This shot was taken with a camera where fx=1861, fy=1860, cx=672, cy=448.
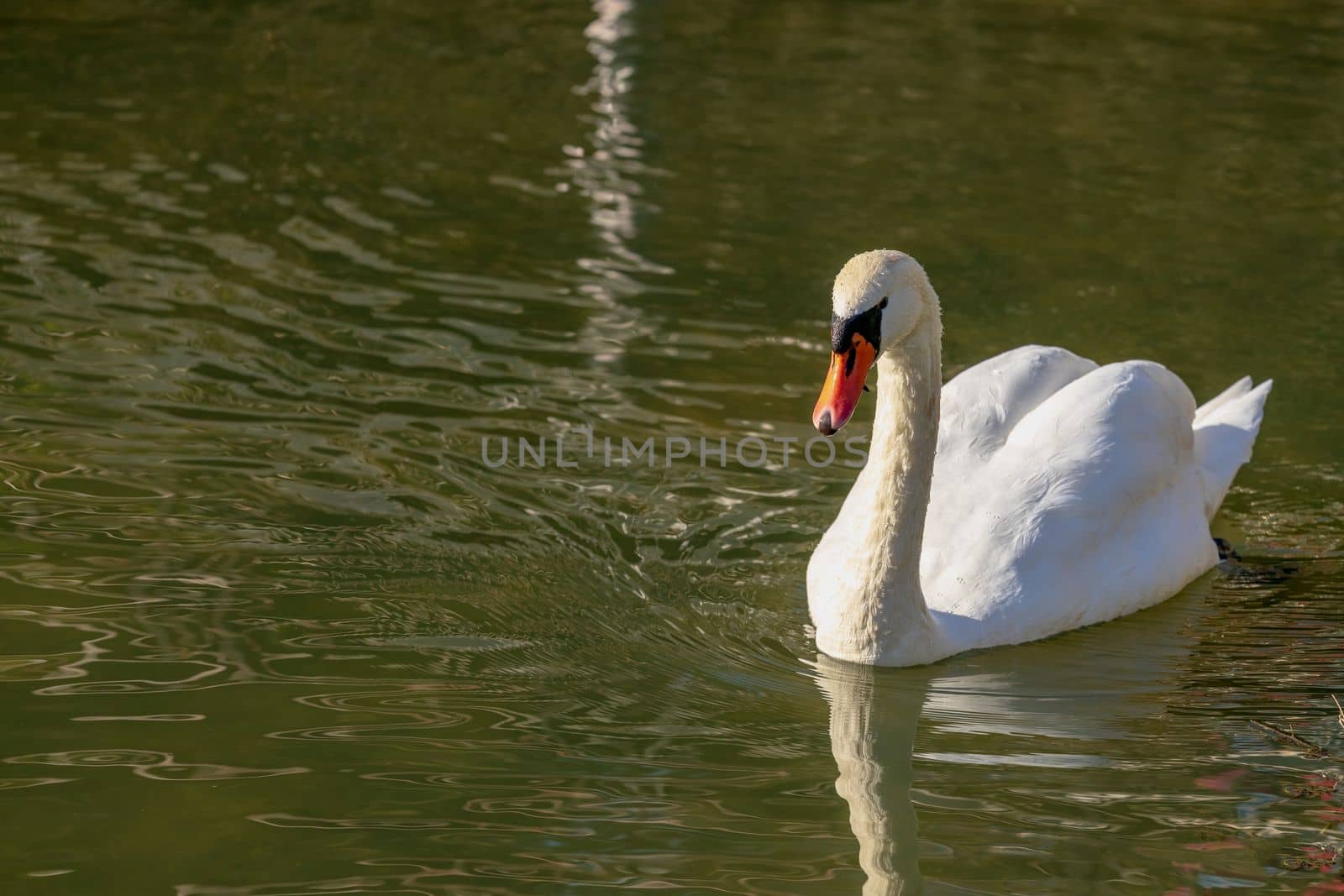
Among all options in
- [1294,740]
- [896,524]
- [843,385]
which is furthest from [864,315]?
[1294,740]

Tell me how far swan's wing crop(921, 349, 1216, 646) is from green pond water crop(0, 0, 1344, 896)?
0.19 meters

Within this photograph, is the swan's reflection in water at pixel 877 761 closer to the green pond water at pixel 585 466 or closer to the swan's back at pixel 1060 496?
the green pond water at pixel 585 466

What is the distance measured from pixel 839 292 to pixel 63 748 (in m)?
2.76

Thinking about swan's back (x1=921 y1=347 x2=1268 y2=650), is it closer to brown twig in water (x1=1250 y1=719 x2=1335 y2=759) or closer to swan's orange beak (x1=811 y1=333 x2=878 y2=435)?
brown twig in water (x1=1250 y1=719 x2=1335 y2=759)

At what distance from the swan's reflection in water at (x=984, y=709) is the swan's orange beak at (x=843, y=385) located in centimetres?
99

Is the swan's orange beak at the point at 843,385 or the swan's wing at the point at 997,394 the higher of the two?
the swan's orange beak at the point at 843,385

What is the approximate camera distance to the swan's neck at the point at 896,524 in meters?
6.21

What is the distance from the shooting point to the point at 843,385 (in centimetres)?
581

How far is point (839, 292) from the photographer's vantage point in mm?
5926

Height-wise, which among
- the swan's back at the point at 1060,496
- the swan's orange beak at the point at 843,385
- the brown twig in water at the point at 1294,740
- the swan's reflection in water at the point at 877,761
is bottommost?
the swan's reflection in water at the point at 877,761

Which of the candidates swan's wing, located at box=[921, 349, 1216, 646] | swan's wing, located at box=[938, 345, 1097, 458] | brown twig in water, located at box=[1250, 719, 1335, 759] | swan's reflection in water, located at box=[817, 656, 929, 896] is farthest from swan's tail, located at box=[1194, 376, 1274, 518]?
swan's reflection in water, located at box=[817, 656, 929, 896]

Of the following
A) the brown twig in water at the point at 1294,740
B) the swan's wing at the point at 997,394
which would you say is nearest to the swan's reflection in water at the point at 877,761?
the brown twig in water at the point at 1294,740

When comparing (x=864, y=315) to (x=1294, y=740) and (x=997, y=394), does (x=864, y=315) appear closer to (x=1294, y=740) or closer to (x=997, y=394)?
(x=997, y=394)

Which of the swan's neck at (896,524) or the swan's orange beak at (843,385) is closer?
the swan's orange beak at (843,385)
